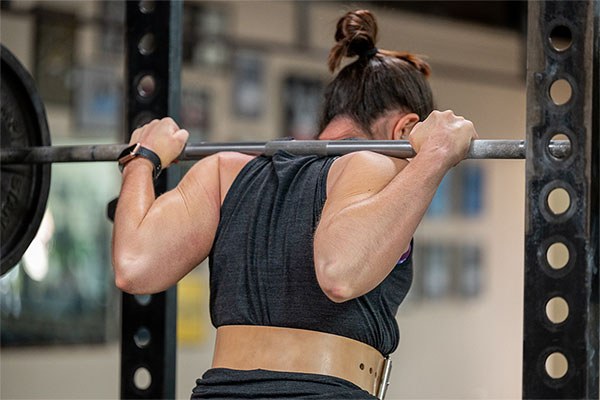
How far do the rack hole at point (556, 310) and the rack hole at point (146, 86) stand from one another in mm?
1300

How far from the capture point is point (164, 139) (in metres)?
2.44

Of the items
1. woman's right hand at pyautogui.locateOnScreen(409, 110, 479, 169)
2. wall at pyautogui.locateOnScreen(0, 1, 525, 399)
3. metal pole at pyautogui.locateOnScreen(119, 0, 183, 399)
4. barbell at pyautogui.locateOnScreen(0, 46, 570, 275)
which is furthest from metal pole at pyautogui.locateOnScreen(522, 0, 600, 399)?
wall at pyautogui.locateOnScreen(0, 1, 525, 399)

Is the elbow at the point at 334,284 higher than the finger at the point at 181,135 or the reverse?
the reverse

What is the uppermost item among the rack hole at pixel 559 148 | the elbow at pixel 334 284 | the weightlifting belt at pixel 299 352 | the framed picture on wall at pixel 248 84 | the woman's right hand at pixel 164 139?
the framed picture on wall at pixel 248 84

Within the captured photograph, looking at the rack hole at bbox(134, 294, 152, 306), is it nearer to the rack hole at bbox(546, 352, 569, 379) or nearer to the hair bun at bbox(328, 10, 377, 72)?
the hair bun at bbox(328, 10, 377, 72)

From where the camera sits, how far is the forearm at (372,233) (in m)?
1.94

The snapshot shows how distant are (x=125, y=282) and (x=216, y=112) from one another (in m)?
5.19

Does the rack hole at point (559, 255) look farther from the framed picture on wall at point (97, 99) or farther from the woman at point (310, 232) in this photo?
the framed picture on wall at point (97, 99)

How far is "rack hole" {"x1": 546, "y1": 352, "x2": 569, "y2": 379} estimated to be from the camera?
1.87m

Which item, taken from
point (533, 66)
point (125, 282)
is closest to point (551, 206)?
point (533, 66)

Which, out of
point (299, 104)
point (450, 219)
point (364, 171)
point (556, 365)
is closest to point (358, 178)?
point (364, 171)

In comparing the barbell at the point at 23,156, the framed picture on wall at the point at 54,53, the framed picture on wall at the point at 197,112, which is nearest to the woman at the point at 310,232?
the barbell at the point at 23,156

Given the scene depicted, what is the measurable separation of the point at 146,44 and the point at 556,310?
141cm

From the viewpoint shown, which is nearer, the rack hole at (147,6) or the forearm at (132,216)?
the forearm at (132,216)
